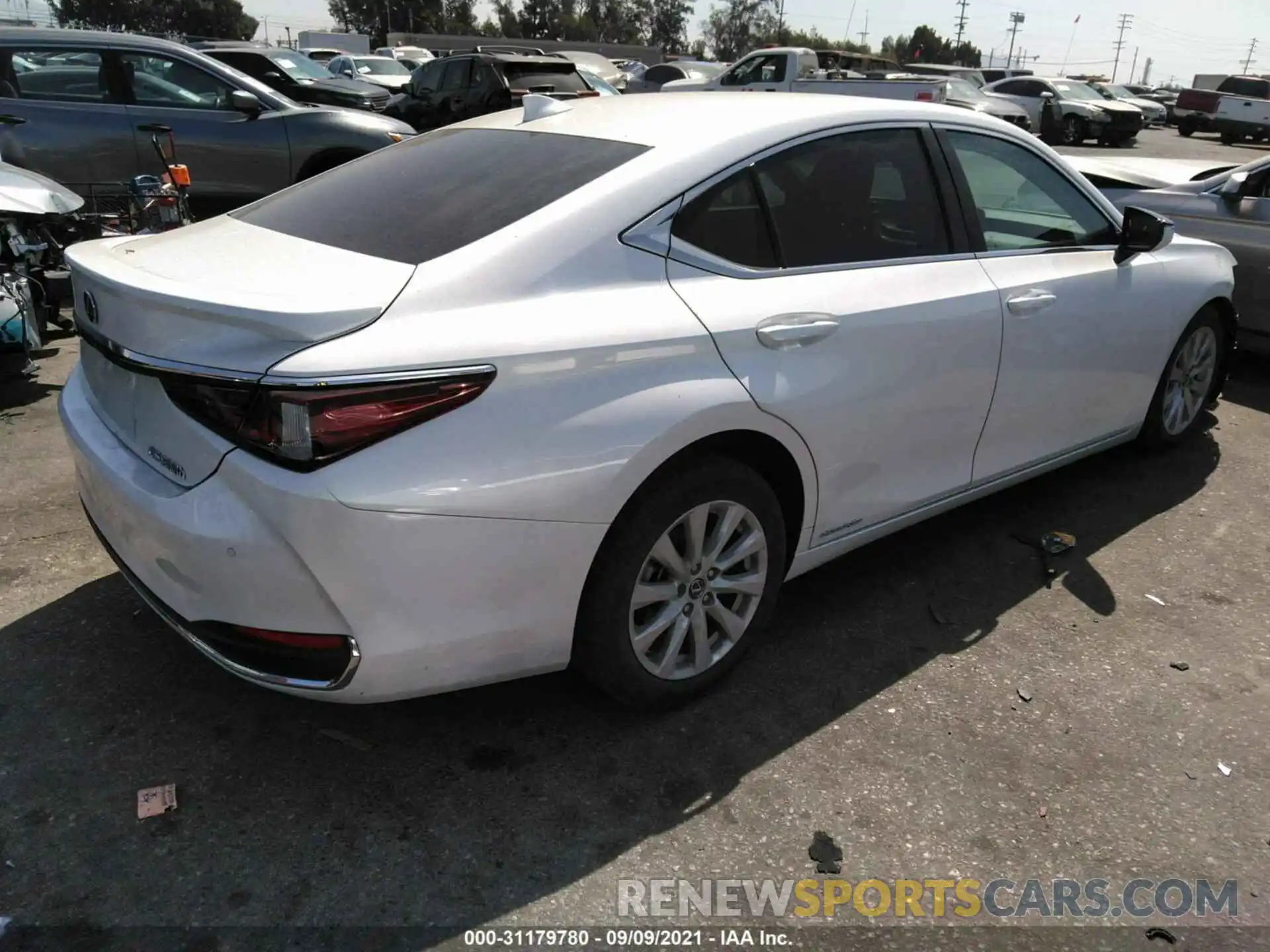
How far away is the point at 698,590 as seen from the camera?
8.96 feet

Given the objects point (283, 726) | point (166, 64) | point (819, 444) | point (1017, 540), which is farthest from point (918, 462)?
point (166, 64)

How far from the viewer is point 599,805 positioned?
8.13 feet

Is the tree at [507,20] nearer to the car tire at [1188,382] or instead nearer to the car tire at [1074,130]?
the car tire at [1074,130]

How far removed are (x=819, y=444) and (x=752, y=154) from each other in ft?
2.82

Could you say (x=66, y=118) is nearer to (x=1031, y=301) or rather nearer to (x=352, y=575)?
(x=352, y=575)

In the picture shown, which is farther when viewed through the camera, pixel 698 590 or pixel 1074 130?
pixel 1074 130

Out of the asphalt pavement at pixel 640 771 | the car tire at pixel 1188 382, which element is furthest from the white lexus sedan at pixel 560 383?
the car tire at pixel 1188 382

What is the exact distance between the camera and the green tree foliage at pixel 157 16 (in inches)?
2516

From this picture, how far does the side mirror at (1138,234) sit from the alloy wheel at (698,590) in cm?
226

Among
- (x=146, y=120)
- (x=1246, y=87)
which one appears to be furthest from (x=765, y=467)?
(x=1246, y=87)

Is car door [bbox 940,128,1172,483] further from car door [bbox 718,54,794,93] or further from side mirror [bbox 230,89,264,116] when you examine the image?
car door [bbox 718,54,794,93]

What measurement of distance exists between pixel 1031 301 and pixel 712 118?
1.37 m

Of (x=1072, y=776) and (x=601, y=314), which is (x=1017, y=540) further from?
(x=601, y=314)

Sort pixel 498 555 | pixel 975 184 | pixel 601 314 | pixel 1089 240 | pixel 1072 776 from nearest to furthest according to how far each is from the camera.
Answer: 1. pixel 498 555
2. pixel 601 314
3. pixel 1072 776
4. pixel 975 184
5. pixel 1089 240
